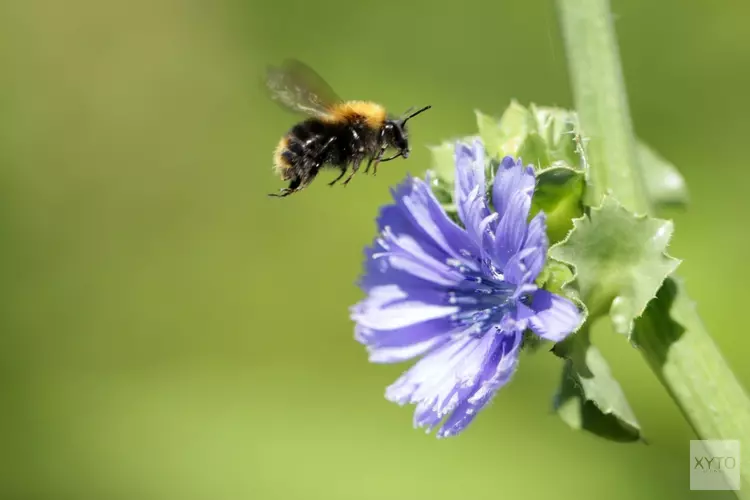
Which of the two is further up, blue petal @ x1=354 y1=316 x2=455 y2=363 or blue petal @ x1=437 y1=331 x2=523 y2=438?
blue petal @ x1=354 y1=316 x2=455 y2=363

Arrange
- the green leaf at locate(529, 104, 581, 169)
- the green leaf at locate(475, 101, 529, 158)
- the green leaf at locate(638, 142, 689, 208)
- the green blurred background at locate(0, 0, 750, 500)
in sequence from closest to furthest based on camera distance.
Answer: the green leaf at locate(529, 104, 581, 169), the green leaf at locate(475, 101, 529, 158), the green leaf at locate(638, 142, 689, 208), the green blurred background at locate(0, 0, 750, 500)

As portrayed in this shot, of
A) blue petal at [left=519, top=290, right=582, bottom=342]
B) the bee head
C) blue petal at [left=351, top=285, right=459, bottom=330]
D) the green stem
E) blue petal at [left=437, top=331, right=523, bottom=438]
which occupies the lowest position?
blue petal at [left=437, top=331, right=523, bottom=438]

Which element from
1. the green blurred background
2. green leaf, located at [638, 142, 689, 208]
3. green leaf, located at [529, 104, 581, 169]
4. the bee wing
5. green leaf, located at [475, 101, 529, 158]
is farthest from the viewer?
the green blurred background

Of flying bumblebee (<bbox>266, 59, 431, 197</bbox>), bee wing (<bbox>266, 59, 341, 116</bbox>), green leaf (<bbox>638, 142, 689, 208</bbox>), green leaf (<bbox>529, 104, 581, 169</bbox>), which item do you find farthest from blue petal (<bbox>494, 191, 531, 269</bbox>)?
bee wing (<bbox>266, 59, 341, 116</bbox>)

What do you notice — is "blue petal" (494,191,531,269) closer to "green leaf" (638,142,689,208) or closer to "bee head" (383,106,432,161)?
"green leaf" (638,142,689,208)

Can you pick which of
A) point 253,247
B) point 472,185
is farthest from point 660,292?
point 253,247

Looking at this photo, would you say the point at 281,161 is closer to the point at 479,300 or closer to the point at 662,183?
the point at 479,300

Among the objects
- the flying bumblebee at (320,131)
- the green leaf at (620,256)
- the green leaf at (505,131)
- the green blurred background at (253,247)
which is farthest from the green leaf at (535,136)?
the green blurred background at (253,247)

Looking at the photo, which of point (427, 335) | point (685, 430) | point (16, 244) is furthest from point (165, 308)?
point (427, 335)
